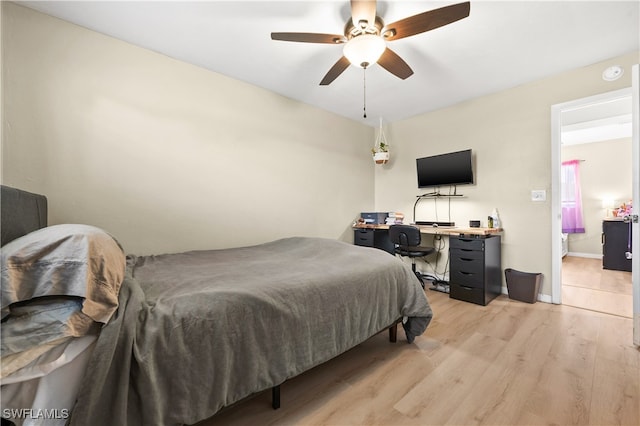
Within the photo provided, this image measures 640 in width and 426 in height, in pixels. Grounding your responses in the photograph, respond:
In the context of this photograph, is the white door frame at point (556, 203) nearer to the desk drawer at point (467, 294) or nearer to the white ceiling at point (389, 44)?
the white ceiling at point (389, 44)

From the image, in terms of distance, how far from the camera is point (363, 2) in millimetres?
1590

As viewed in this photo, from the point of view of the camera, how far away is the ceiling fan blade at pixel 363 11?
62.7 inches

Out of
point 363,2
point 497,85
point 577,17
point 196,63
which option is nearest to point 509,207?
point 497,85

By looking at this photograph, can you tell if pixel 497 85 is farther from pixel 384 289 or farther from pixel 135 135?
pixel 135 135

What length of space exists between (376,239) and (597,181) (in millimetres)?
4889

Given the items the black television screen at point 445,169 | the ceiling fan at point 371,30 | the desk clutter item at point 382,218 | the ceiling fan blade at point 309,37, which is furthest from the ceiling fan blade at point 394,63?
the desk clutter item at point 382,218

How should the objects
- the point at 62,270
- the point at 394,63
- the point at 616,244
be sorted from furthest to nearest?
the point at 616,244, the point at 394,63, the point at 62,270

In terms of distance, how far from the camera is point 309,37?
1.79 meters

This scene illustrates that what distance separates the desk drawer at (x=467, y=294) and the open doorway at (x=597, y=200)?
80cm

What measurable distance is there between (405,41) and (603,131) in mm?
4915

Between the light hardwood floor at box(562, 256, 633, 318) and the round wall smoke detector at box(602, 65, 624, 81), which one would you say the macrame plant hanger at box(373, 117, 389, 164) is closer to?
the round wall smoke detector at box(602, 65, 624, 81)

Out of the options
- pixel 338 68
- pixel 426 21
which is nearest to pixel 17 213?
pixel 338 68

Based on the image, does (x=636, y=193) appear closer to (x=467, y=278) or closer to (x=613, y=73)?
(x=613, y=73)

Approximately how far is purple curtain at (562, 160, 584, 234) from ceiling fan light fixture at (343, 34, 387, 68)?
6.08 metres
